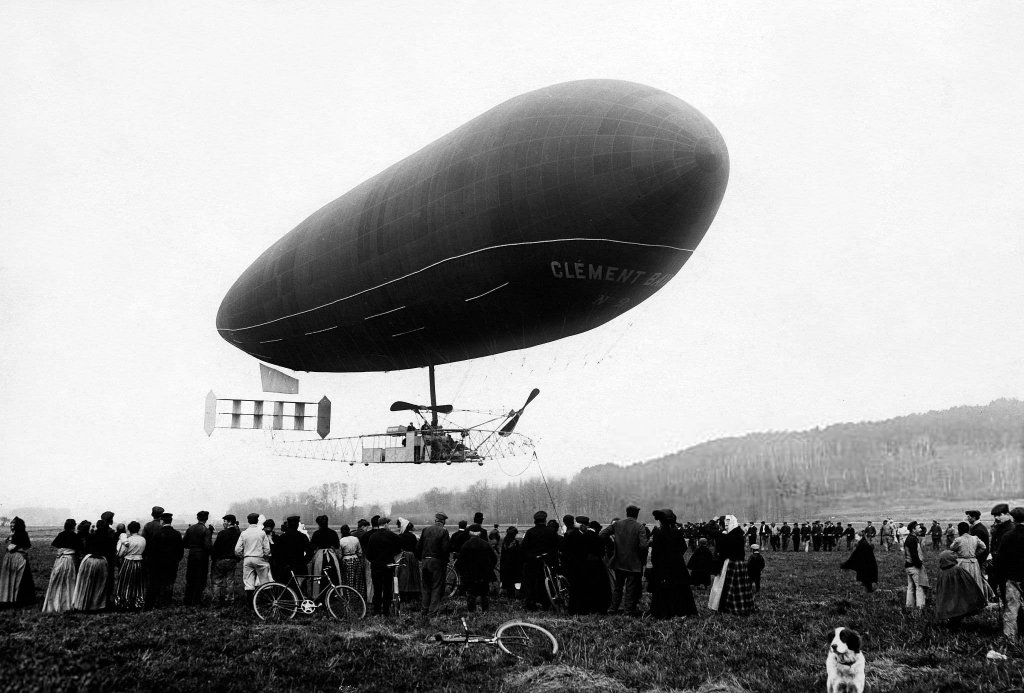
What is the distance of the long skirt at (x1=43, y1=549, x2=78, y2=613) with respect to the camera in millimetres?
12875

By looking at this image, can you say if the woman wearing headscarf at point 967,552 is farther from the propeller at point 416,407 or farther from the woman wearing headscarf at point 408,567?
the propeller at point 416,407

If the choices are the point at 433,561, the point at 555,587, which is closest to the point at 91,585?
the point at 433,561

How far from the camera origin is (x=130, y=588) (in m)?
13.5

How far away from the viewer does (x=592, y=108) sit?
1750 cm

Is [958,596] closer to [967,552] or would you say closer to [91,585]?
[967,552]

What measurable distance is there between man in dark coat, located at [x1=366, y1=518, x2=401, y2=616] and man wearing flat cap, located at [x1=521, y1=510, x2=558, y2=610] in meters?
2.30

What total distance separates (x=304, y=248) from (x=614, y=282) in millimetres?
10175

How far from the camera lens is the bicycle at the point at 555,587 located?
46.0 feet

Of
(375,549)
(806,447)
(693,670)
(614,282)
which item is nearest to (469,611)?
(375,549)

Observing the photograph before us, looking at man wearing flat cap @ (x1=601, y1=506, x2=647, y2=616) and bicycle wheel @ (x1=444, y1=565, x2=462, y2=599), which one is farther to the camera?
bicycle wheel @ (x1=444, y1=565, x2=462, y2=599)

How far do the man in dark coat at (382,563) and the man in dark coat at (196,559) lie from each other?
3.01 meters

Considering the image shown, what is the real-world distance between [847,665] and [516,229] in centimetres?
1283

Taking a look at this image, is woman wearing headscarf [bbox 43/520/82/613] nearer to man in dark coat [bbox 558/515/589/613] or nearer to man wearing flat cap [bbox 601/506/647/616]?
man in dark coat [bbox 558/515/589/613]

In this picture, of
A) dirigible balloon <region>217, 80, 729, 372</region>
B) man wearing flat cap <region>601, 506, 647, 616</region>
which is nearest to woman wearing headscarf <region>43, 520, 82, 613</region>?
man wearing flat cap <region>601, 506, 647, 616</region>
